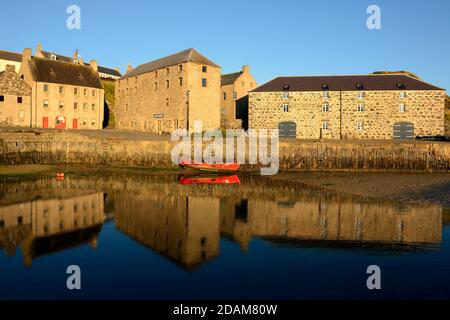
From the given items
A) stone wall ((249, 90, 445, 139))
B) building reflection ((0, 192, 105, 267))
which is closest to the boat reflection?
building reflection ((0, 192, 105, 267))

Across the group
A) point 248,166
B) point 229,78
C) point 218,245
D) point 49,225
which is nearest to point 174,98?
point 229,78

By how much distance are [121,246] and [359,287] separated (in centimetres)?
751

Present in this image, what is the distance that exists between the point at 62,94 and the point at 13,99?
556 cm

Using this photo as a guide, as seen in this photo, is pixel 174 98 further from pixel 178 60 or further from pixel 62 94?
pixel 62 94

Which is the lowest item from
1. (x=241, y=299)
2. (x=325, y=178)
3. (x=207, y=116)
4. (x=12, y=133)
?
(x=241, y=299)

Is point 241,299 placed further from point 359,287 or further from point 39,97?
point 39,97

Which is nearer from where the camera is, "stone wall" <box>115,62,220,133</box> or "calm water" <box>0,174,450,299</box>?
"calm water" <box>0,174,450,299</box>

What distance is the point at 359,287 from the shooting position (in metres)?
9.12

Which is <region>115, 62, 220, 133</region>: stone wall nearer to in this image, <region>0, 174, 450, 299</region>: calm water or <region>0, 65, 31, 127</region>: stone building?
<region>0, 65, 31, 127</region>: stone building

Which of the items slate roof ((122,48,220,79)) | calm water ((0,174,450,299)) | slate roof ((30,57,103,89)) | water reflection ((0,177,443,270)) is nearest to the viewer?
calm water ((0,174,450,299))

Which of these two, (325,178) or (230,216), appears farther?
(325,178)

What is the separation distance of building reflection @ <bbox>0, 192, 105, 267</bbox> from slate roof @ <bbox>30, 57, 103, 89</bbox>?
32454mm

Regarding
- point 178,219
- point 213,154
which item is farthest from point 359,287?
point 213,154

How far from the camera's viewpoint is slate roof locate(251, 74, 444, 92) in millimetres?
40781
